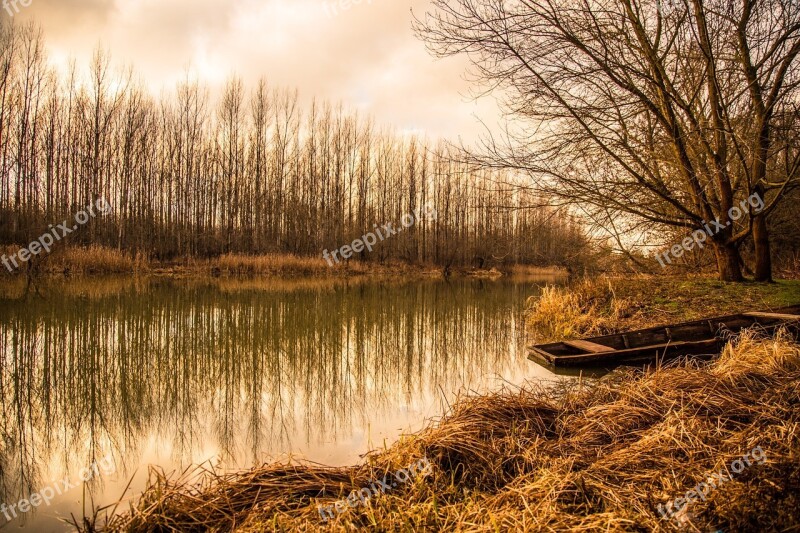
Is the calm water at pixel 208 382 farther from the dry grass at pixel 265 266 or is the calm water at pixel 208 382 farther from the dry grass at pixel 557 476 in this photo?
the dry grass at pixel 265 266

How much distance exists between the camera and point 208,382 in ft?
17.9

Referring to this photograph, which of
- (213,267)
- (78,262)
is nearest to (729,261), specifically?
(213,267)

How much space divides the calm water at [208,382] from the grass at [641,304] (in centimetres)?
111

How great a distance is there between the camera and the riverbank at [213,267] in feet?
58.4

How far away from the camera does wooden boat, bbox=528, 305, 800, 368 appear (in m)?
5.97

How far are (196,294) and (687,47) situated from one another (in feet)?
46.5

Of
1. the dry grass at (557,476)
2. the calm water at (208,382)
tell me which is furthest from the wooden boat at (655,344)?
the dry grass at (557,476)

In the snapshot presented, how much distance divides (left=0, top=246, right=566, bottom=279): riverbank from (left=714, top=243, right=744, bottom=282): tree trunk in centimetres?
1843

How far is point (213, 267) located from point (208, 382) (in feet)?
65.1

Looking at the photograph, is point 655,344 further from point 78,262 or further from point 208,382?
point 78,262

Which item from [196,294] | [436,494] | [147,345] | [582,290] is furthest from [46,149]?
[436,494]

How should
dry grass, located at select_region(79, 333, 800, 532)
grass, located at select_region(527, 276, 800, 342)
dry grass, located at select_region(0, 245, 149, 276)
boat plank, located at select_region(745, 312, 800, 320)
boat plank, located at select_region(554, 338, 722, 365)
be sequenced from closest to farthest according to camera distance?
dry grass, located at select_region(79, 333, 800, 532) → boat plank, located at select_region(554, 338, 722, 365) → boat plank, located at select_region(745, 312, 800, 320) → grass, located at select_region(527, 276, 800, 342) → dry grass, located at select_region(0, 245, 149, 276)

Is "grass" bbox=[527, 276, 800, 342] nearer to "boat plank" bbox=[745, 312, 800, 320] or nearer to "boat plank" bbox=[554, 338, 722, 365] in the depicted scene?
"boat plank" bbox=[745, 312, 800, 320]

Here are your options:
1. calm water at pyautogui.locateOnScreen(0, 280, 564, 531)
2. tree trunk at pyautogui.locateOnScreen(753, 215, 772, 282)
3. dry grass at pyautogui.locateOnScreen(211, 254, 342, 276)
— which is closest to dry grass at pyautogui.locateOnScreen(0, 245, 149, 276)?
dry grass at pyautogui.locateOnScreen(211, 254, 342, 276)
